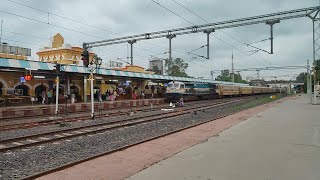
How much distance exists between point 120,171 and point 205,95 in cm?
3894

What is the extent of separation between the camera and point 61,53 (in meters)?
45.4

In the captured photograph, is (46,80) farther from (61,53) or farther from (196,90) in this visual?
(196,90)

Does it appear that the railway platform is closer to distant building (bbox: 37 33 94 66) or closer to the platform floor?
the platform floor

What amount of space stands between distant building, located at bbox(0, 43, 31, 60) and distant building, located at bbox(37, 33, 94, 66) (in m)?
8.82

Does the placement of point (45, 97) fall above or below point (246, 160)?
above

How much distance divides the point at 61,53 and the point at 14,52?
A: 1278cm

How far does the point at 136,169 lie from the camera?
6.46 m

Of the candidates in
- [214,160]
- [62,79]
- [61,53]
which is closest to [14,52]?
[62,79]

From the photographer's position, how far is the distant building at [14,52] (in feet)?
104

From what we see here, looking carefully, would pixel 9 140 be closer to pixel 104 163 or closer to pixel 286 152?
pixel 104 163

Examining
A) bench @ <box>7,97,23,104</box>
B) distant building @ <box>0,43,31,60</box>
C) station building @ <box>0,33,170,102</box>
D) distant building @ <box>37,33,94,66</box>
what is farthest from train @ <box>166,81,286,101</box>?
bench @ <box>7,97,23,104</box>

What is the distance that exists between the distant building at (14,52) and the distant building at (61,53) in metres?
8.82

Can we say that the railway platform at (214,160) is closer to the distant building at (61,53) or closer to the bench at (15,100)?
the bench at (15,100)

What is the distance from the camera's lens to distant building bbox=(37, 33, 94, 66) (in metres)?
44.7
